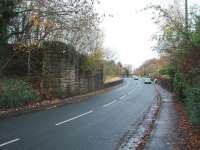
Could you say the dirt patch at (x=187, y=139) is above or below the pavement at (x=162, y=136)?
above

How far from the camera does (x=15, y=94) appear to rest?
26.4m

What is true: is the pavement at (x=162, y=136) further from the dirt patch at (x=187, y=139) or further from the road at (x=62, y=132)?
the road at (x=62, y=132)

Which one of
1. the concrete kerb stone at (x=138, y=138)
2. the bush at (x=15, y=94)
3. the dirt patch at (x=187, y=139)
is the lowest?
the concrete kerb stone at (x=138, y=138)

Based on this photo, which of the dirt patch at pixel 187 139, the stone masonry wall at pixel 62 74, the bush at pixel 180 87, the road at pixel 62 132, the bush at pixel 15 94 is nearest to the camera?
the dirt patch at pixel 187 139

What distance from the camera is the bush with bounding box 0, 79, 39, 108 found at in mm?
24844

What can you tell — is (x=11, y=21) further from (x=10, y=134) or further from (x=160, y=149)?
(x=160, y=149)

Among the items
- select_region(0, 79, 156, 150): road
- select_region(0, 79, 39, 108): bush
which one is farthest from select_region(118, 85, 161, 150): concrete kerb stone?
select_region(0, 79, 39, 108): bush

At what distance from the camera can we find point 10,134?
48.7ft

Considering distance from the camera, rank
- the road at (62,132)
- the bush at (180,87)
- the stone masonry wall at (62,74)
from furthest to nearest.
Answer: the stone masonry wall at (62,74)
the bush at (180,87)
the road at (62,132)

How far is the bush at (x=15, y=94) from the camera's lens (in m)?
24.8

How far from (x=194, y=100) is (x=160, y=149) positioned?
342 centimetres

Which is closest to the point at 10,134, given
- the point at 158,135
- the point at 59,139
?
the point at 59,139

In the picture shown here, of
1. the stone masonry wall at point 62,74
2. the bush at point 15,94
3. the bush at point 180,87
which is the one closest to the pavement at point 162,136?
the bush at point 180,87

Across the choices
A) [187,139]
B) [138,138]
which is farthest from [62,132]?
[187,139]
